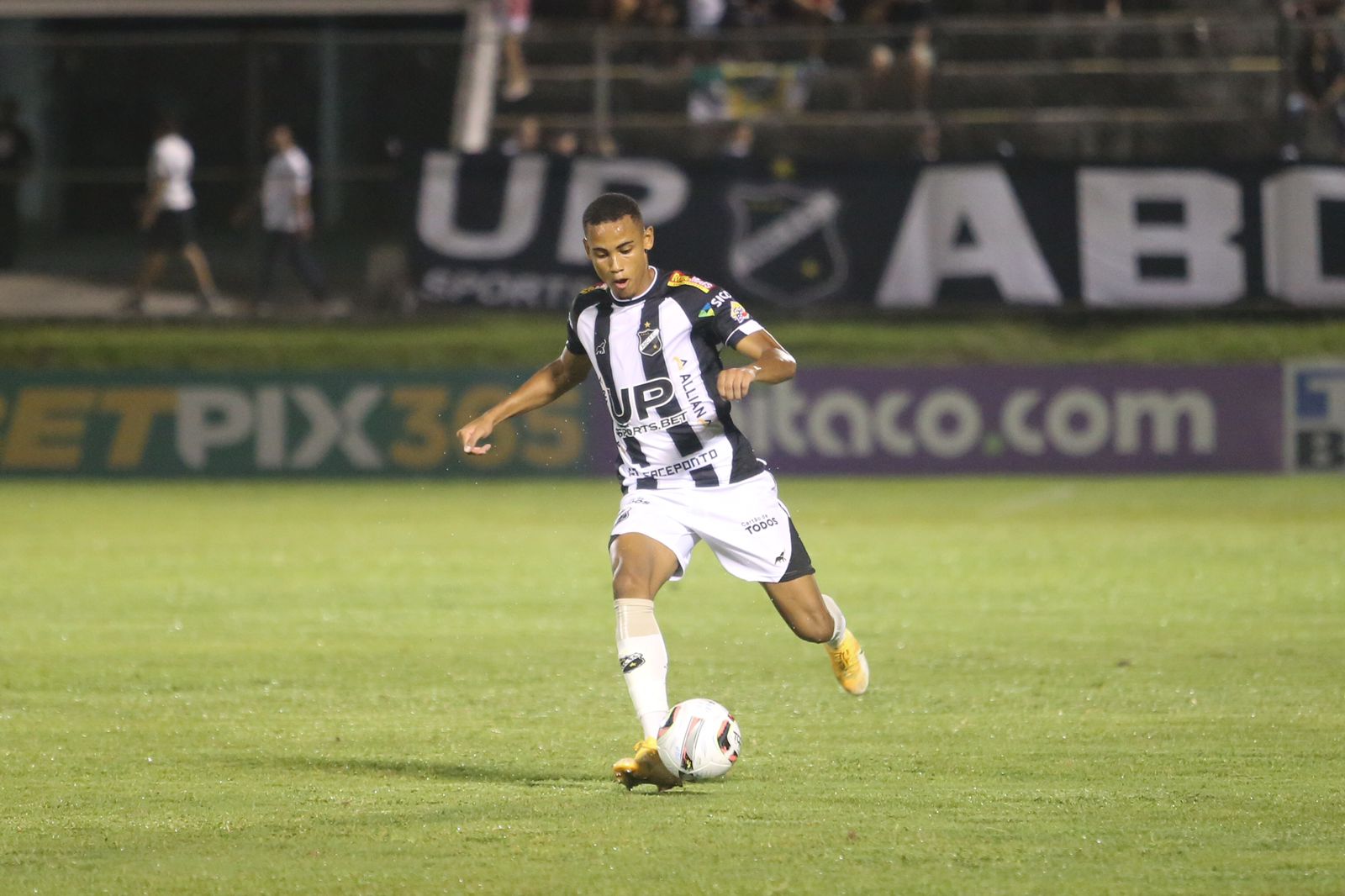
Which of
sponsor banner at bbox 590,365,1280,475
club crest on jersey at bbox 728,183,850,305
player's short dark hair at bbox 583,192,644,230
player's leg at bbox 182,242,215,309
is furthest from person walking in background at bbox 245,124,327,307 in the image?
player's short dark hair at bbox 583,192,644,230

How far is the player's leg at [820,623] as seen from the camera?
7.19 metres

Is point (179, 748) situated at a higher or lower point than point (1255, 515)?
higher

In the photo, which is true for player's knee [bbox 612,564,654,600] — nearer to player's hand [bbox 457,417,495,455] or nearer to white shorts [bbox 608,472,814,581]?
white shorts [bbox 608,472,814,581]

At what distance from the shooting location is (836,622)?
7.50m

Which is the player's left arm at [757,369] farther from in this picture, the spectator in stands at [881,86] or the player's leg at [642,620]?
the spectator in stands at [881,86]

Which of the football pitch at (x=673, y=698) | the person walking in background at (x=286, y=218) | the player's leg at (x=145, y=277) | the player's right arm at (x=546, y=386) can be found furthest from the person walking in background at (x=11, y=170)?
the player's right arm at (x=546, y=386)

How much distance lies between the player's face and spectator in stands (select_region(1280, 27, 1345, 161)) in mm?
14752

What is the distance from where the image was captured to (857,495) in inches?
708

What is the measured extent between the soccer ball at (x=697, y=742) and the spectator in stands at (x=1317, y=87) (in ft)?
50.4

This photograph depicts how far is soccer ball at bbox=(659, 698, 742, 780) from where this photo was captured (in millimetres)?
6309

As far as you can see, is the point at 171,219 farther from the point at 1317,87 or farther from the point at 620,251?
the point at 620,251

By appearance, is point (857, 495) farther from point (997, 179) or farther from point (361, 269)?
point (361, 269)

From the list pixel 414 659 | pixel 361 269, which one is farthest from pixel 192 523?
pixel 414 659

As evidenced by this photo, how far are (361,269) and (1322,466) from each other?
31.9 ft
